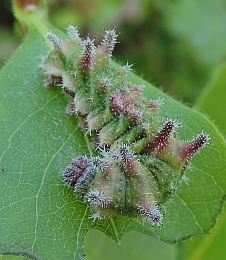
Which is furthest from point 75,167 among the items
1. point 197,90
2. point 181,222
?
point 197,90

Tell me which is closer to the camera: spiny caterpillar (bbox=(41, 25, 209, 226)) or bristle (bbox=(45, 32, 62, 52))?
spiny caterpillar (bbox=(41, 25, 209, 226))

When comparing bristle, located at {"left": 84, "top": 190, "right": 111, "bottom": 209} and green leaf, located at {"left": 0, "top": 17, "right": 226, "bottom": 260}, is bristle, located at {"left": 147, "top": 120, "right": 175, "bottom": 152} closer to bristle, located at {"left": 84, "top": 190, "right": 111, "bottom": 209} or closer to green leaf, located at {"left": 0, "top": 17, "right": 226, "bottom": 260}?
bristle, located at {"left": 84, "top": 190, "right": 111, "bottom": 209}

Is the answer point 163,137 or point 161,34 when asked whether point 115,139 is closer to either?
point 163,137

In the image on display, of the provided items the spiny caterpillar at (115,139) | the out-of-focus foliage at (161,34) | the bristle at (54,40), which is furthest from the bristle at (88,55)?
the out-of-focus foliage at (161,34)

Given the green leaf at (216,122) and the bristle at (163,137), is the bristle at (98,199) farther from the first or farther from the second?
the green leaf at (216,122)

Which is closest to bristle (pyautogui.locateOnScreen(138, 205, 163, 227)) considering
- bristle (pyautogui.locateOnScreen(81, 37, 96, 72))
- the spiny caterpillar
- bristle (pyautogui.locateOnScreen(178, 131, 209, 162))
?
the spiny caterpillar

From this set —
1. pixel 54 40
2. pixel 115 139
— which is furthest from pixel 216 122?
pixel 54 40

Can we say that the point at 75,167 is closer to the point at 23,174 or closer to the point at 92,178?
the point at 92,178
